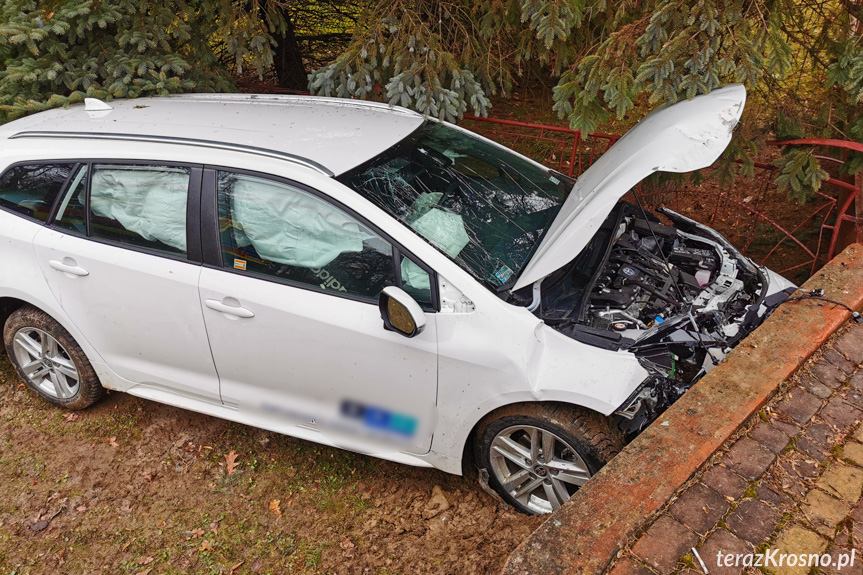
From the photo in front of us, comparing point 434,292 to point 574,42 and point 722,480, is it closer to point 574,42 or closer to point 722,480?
point 722,480

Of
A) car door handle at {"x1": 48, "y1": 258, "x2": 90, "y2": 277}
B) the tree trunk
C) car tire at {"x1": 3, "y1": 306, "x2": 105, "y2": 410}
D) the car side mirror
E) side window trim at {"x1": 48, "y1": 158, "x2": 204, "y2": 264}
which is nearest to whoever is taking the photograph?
the car side mirror

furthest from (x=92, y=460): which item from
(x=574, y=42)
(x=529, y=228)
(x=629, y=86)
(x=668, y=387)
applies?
(x=574, y=42)

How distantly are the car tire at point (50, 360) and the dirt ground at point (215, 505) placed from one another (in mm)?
160

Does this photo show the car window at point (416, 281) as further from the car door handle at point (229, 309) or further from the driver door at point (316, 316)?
the car door handle at point (229, 309)

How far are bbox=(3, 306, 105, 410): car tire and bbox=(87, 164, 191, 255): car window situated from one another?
2.68 ft

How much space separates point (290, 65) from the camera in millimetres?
7434

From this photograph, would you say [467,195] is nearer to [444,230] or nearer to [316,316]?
[444,230]

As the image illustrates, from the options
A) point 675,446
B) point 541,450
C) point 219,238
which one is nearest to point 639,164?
point 675,446

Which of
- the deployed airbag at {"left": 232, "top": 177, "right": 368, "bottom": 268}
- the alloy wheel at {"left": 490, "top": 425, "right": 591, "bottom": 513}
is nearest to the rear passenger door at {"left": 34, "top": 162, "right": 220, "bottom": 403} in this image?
the deployed airbag at {"left": 232, "top": 177, "right": 368, "bottom": 268}

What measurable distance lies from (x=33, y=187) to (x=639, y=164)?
3.31 metres

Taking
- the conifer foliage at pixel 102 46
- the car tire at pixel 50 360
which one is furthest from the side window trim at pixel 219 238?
the conifer foliage at pixel 102 46

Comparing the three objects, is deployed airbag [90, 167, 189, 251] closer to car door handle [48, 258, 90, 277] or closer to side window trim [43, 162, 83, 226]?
side window trim [43, 162, 83, 226]

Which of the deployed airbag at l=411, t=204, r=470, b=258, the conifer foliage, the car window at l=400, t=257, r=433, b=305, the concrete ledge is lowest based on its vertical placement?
the concrete ledge

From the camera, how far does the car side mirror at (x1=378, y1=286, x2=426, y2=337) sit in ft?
9.18
